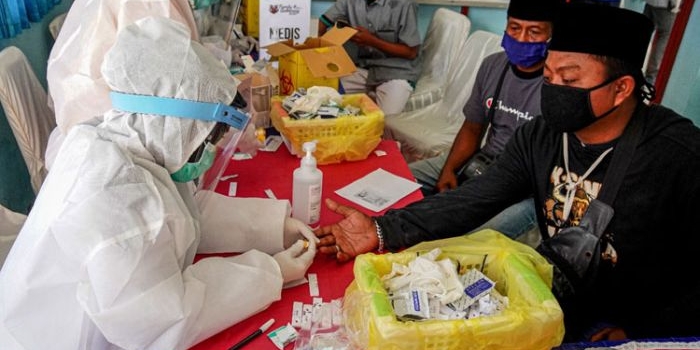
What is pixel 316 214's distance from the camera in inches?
51.9

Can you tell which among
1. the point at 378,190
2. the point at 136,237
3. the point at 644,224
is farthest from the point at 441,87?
the point at 136,237

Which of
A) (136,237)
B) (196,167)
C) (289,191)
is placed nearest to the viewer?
(136,237)

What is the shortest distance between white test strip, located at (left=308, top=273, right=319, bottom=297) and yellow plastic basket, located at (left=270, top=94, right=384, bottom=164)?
0.60 m

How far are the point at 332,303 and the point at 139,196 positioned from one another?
1.47ft

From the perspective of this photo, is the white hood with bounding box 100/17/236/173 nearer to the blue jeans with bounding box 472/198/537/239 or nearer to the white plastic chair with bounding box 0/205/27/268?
the white plastic chair with bounding box 0/205/27/268

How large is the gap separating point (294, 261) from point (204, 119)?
1.19 feet

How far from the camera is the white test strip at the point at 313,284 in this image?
108cm

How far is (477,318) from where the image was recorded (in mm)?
848

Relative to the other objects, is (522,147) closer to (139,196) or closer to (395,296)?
(395,296)

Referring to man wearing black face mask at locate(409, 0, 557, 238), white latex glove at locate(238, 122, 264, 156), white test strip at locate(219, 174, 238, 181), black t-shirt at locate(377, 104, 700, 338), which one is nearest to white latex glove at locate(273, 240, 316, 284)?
black t-shirt at locate(377, 104, 700, 338)

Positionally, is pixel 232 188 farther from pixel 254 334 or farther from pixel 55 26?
pixel 55 26

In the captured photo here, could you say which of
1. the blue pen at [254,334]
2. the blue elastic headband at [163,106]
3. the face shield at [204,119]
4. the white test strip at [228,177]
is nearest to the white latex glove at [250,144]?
the white test strip at [228,177]

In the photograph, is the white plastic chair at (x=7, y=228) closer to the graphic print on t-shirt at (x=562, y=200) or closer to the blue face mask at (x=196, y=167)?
the blue face mask at (x=196, y=167)

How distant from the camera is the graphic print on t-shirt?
1.34 metres
